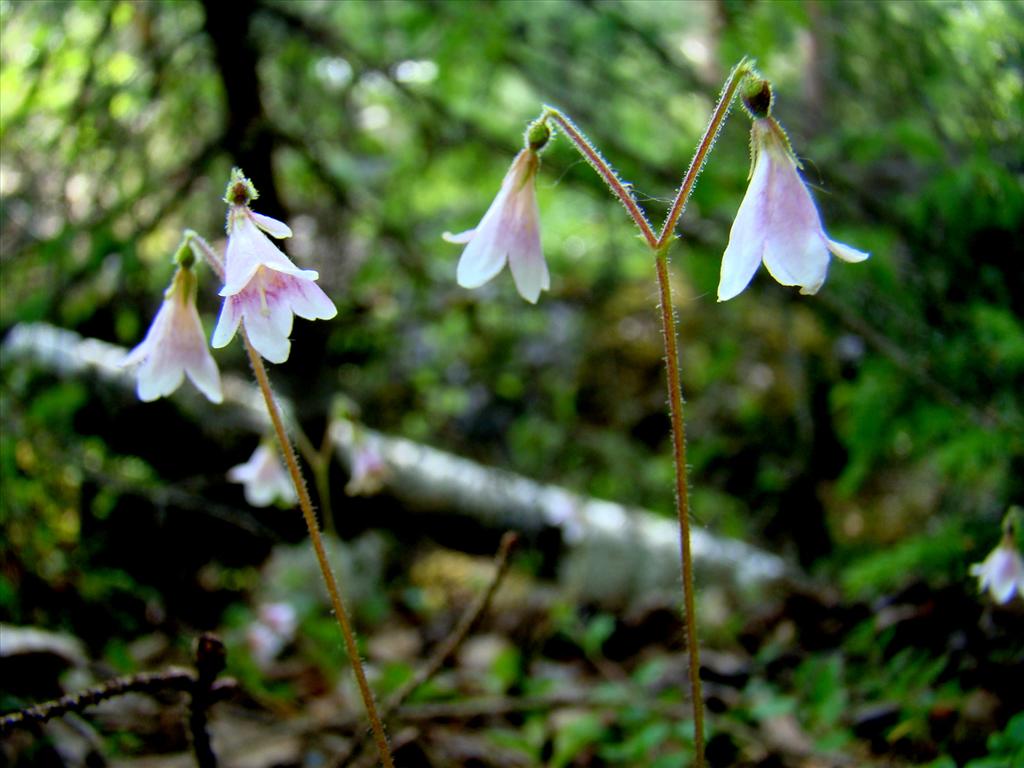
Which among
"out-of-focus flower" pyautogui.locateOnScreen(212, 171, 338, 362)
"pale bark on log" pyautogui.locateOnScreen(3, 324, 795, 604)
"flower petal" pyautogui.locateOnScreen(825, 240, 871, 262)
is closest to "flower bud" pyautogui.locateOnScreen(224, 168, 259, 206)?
"out-of-focus flower" pyautogui.locateOnScreen(212, 171, 338, 362)

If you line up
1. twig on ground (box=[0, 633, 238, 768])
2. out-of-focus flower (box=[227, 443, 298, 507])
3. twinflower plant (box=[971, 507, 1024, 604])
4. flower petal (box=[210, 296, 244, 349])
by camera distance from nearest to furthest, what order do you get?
flower petal (box=[210, 296, 244, 349])
twig on ground (box=[0, 633, 238, 768])
twinflower plant (box=[971, 507, 1024, 604])
out-of-focus flower (box=[227, 443, 298, 507])

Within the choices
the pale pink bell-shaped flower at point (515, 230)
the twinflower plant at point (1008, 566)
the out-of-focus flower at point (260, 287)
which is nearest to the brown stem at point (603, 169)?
the pale pink bell-shaped flower at point (515, 230)

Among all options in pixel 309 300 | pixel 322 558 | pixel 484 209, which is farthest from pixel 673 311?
pixel 484 209

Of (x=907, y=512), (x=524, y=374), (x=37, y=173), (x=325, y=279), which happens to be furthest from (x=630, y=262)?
(x=37, y=173)

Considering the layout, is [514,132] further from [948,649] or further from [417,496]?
[948,649]

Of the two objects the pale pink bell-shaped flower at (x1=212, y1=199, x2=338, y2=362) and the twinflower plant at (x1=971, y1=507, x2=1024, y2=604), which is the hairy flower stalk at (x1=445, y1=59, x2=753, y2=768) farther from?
the twinflower plant at (x1=971, y1=507, x2=1024, y2=604)

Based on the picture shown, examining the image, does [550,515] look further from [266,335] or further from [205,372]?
[266,335]

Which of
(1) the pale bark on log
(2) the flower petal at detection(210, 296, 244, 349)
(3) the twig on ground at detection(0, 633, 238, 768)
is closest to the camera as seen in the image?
(2) the flower petal at detection(210, 296, 244, 349)

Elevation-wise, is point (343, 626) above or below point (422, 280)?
above
